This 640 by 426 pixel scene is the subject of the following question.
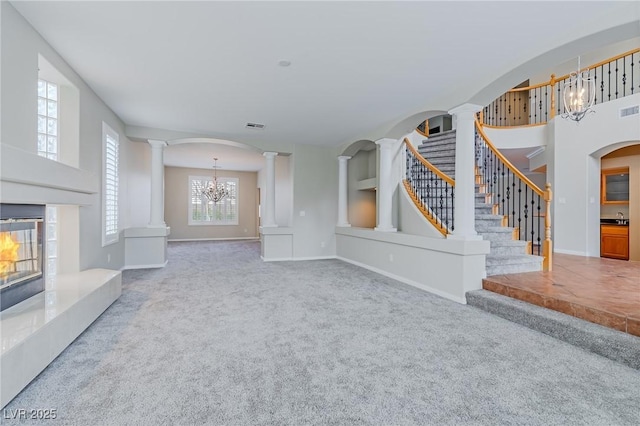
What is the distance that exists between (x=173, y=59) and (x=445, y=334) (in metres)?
3.89

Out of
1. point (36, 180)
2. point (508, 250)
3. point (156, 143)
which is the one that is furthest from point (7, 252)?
point (508, 250)

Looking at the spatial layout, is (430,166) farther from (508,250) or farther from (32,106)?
(32,106)

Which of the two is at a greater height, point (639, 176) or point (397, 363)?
point (639, 176)

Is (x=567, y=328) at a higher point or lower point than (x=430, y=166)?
lower

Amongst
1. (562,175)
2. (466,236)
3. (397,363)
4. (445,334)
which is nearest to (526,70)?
(466,236)

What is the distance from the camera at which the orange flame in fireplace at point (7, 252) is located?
2199 mm

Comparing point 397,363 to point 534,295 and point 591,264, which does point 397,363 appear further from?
point 591,264

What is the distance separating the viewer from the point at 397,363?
7.36ft

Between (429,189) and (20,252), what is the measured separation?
5.44 meters

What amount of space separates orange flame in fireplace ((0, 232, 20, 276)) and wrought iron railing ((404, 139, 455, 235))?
484 cm

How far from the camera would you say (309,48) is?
9.56 feet

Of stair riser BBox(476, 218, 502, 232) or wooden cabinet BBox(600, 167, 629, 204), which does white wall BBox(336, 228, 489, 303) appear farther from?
wooden cabinet BBox(600, 167, 629, 204)

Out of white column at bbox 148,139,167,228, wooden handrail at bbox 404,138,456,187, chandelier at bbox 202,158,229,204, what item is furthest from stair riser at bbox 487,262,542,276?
chandelier at bbox 202,158,229,204

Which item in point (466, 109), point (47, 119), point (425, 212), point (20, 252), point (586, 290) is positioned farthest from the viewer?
point (425, 212)
